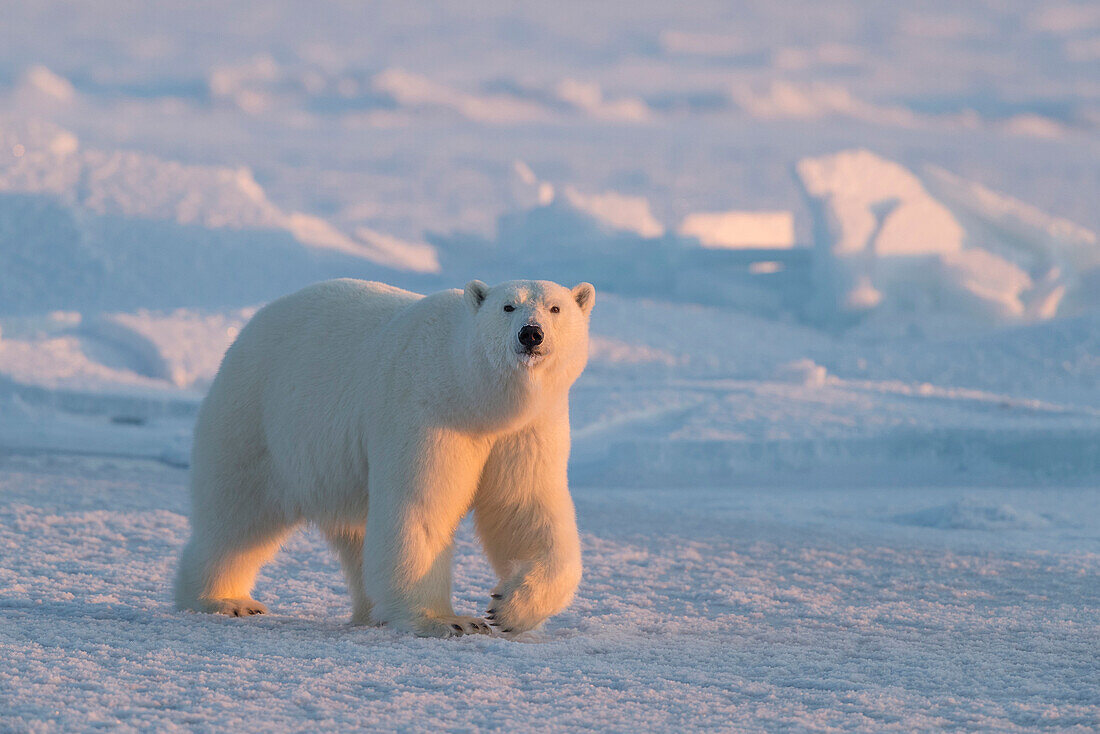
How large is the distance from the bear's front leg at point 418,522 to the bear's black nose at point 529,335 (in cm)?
39

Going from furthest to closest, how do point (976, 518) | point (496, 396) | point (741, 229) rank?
point (741, 229), point (976, 518), point (496, 396)

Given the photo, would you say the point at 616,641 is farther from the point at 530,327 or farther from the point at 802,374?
the point at 802,374

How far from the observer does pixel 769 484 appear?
9.31 meters

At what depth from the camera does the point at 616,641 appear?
11.4ft

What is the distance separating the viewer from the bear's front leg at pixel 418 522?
3.24m

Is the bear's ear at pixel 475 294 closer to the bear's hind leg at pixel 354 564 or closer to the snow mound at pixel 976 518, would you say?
the bear's hind leg at pixel 354 564

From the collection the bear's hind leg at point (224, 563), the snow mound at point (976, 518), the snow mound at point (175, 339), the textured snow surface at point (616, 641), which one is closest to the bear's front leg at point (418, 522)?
the textured snow surface at point (616, 641)

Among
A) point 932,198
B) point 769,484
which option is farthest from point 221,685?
point 932,198

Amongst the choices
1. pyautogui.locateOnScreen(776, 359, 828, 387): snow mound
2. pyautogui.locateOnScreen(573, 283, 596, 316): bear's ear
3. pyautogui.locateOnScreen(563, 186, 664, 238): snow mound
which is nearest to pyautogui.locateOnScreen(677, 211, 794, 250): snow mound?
pyautogui.locateOnScreen(563, 186, 664, 238): snow mound

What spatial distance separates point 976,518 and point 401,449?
464cm

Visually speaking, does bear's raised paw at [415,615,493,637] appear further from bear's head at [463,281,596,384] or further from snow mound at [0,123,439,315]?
snow mound at [0,123,439,315]

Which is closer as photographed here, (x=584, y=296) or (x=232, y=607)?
(x=584, y=296)

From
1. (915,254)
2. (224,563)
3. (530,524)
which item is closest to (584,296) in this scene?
(530,524)

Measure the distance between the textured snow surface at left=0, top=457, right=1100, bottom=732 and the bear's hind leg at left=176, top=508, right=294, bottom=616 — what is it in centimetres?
13
